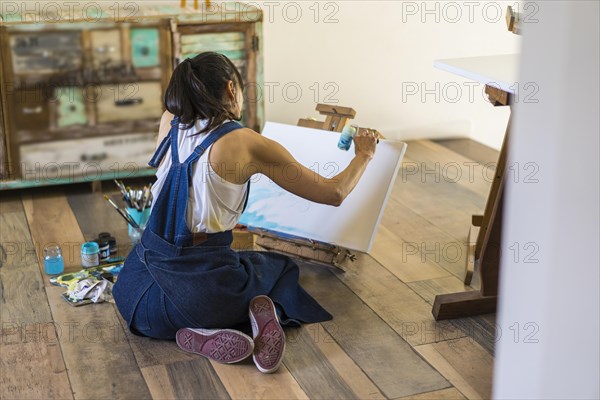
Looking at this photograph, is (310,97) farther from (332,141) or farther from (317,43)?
(332,141)

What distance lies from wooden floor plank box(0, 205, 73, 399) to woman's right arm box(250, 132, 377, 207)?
0.91 metres

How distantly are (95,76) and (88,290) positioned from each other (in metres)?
1.32

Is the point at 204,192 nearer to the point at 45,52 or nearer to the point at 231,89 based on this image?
the point at 231,89

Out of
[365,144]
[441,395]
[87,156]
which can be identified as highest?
[365,144]

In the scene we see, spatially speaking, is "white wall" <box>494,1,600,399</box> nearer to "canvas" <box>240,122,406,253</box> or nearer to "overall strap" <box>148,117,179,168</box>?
"overall strap" <box>148,117,179,168</box>

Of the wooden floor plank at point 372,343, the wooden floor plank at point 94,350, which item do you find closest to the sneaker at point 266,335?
the wooden floor plank at point 372,343

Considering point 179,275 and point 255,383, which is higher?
point 179,275

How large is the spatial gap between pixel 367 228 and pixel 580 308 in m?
1.54

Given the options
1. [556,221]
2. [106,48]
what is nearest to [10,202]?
[106,48]

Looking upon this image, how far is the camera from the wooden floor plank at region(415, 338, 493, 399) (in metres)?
2.66

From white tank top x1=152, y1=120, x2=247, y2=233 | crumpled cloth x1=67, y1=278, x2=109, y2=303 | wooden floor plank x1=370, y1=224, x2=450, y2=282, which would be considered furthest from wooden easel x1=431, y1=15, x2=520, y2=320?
crumpled cloth x1=67, y1=278, x2=109, y2=303

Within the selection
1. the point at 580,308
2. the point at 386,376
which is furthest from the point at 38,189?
the point at 580,308

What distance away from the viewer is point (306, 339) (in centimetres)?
293

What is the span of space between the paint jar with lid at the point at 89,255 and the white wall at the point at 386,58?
177 centimetres
